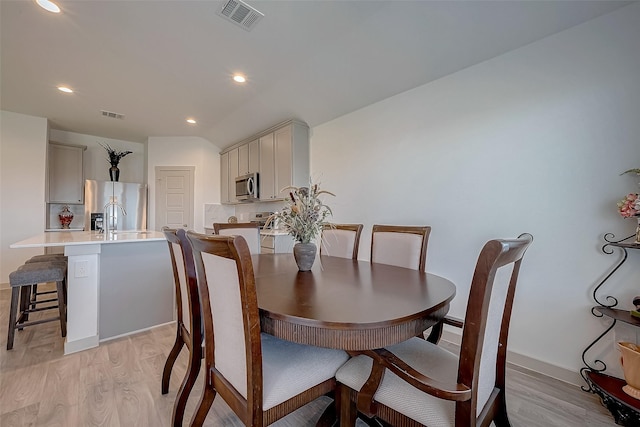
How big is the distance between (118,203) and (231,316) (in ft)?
16.2

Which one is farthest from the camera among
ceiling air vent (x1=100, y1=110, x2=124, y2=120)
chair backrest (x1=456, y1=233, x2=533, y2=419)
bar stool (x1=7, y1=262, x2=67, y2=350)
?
ceiling air vent (x1=100, y1=110, x2=124, y2=120)

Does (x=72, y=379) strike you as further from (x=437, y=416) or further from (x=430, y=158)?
(x=430, y=158)

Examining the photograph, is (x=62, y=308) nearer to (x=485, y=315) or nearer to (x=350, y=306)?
(x=350, y=306)

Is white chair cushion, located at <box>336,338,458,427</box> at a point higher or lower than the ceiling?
lower

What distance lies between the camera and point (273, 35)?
239 centimetres

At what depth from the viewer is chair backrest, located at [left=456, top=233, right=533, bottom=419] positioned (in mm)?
776

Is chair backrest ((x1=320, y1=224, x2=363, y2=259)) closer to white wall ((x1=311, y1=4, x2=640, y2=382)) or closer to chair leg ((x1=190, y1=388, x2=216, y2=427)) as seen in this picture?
white wall ((x1=311, y1=4, x2=640, y2=382))

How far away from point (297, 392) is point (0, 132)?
5927mm

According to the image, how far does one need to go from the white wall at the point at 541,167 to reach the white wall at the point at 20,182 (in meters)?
5.57

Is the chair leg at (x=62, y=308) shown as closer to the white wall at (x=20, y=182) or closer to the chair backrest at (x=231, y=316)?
the chair backrest at (x=231, y=316)

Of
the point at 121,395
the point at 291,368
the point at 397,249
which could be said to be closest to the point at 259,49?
the point at 397,249

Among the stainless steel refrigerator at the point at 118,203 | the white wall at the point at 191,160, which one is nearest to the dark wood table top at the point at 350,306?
the white wall at the point at 191,160

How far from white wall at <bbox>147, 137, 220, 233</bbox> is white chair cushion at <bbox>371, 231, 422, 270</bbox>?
170 inches

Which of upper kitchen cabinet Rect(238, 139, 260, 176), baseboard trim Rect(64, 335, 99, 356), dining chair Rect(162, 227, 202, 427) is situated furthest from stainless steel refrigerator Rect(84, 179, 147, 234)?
dining chair Rect(162, 227, 202, 427)
